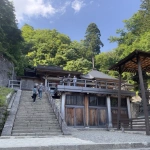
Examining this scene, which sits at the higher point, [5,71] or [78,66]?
[78,66]

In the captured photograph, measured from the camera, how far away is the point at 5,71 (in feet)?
78.1

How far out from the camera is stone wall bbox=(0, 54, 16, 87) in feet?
75.6

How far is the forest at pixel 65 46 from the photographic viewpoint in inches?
1051

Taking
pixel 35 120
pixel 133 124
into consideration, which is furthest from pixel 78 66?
pixel 35 120

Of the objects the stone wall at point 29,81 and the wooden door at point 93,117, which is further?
the stone wall at point 29,81

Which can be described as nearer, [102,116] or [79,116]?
[79,116]

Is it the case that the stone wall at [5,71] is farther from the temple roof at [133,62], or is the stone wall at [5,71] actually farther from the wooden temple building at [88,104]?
the temple roof at [133,62]

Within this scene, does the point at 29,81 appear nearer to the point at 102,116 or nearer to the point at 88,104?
the point at 88,104

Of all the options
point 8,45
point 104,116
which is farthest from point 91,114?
point 8,45

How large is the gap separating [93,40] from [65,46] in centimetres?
1127

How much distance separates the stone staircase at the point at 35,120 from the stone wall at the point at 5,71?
9050mm

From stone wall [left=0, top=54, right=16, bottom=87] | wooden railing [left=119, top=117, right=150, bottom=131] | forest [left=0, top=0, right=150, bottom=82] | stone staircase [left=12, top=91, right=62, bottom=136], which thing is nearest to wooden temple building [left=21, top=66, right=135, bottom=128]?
stone staircase [left=12, top=91, right=62, bottom=136]

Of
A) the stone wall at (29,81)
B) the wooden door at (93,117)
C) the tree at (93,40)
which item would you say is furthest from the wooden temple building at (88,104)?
the tree at (93,40)

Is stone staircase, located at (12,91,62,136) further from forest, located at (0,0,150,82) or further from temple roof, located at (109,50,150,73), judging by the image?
forest, located at (0,0,150,82)
